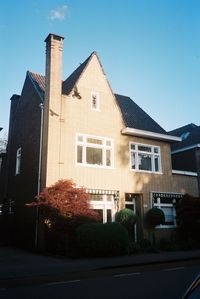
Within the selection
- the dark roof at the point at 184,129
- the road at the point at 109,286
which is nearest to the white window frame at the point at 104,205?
the road at the point at 109,286

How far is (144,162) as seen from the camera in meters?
21.4

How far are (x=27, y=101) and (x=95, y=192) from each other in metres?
8.58

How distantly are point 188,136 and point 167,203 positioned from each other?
9471 millimetres

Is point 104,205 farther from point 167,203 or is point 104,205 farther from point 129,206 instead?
point 167,203

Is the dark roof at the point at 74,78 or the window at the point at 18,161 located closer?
the dark roof at the point at 74,78

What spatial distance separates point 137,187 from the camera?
20.3 m

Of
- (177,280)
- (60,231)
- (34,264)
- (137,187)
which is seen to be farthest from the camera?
(137,187)

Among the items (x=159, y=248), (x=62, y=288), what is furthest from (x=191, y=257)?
(x=62, y=288)

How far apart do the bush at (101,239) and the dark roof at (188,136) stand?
13620 millimetres

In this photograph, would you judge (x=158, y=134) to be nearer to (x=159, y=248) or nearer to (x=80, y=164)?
(x=80, y=164)

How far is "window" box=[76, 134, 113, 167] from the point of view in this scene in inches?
742

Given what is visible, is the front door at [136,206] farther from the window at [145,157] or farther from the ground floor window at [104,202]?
the window at [145,157]

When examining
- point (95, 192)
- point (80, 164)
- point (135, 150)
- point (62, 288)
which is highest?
point (135, 150)

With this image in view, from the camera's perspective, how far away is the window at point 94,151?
18859mm
